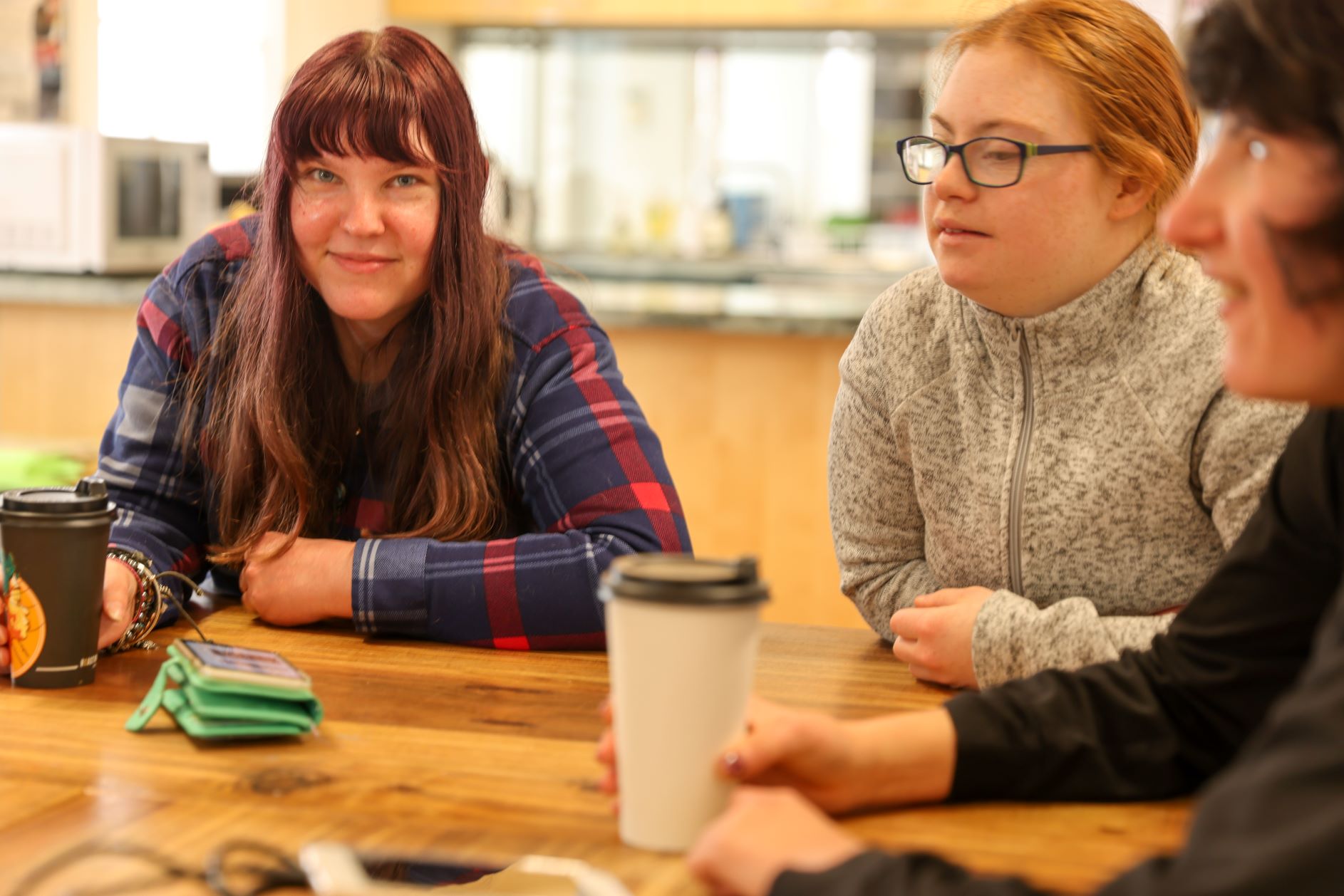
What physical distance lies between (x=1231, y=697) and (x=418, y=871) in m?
0.56

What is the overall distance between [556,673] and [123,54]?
13.5ft

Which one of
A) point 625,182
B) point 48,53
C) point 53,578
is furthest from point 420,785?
point 625,182

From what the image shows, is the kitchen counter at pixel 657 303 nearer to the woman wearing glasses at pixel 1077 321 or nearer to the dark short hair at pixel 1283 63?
the woman wearing glasses at pixel 1077 321

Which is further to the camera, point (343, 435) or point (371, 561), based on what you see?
point (343, 435)

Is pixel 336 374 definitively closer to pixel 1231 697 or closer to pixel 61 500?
pixel 61 500

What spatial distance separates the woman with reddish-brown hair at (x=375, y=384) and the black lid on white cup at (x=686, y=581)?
0.61 metres

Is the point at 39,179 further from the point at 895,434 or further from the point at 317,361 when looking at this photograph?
the point at 895,434

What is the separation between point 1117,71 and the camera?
133 cm

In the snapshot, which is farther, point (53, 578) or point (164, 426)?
point (164, 426)

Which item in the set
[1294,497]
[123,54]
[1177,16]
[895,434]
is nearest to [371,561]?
[895,434]

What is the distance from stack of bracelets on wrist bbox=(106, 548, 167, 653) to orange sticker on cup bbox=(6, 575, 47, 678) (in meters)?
0.11

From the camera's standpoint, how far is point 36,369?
3.35 meters

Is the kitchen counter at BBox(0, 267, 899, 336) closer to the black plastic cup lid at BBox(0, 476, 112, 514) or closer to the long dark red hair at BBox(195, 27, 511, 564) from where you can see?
the long dark red hair at BBox(195, 27, 511, 564)

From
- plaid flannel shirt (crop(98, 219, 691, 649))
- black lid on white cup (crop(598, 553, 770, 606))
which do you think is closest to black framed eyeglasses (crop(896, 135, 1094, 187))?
plaid flannel shirt (crop(98, 219, 691, 649))
